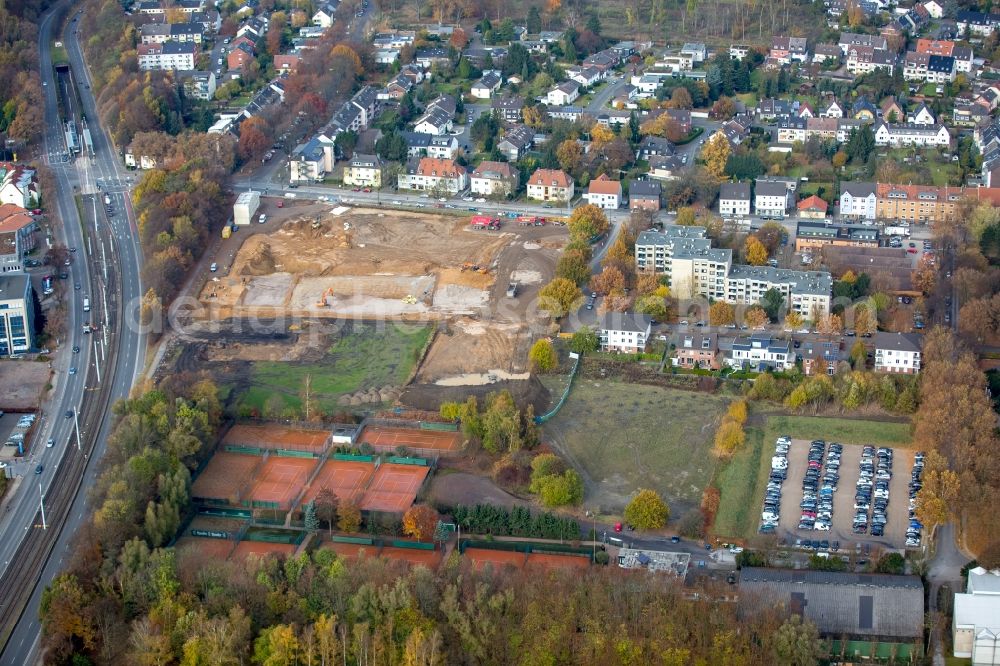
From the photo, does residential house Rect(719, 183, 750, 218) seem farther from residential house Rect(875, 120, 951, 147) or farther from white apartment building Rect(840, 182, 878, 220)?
residential house Rect(875, 120, 951, 147)

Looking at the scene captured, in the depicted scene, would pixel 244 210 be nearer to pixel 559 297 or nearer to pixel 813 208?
pixel 559 297

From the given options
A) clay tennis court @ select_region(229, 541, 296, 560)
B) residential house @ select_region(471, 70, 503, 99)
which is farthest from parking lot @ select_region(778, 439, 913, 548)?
residential house @ select_region(471, 70, 503, 99)

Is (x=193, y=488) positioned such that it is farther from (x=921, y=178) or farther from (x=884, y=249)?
(x=921, y=178)

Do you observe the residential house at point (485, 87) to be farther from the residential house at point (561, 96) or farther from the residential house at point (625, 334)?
the residential house at point (625, 334)

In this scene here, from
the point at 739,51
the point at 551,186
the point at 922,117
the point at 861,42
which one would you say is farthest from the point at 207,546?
the point at 861,42

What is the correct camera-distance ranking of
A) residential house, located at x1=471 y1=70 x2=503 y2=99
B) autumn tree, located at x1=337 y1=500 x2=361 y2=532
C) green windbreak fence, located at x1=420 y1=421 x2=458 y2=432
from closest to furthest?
1. autumn tree, located at x1=337 y1=500 x2=361 y2=532
2. green windbreak fence, located at x1=420 y1=421 x2=458 y2=432
3. residential house, located at x1=471 y1=70 x2=503 y2=99

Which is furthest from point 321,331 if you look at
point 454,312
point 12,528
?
point 12,528
